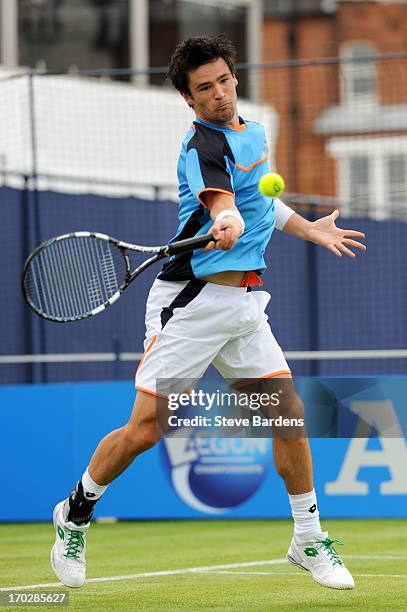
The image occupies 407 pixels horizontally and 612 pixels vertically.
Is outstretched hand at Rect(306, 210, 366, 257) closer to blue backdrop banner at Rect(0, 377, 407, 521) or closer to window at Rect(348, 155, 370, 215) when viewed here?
blue backdrop banner at Rect(0, 377, 407, 521)

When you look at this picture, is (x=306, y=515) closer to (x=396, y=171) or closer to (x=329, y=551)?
(x=329, y=551)

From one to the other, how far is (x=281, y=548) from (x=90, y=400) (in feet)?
9.06

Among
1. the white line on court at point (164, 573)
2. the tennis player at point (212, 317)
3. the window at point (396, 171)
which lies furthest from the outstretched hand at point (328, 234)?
the window at point (396, 171)

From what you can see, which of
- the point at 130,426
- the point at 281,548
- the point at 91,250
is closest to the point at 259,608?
the point at 130,426

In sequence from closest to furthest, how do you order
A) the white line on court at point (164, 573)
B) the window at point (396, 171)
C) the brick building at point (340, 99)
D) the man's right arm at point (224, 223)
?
the man's right arm at point (224, 223)
the white line on court at point (164, 573)
the brick building at point (340, 99)
the window at point (396, 171)

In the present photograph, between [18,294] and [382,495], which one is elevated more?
[18,294]

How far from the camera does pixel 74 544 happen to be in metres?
5.93

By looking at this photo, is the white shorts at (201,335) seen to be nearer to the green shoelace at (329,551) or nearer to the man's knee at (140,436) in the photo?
the man's knee at (140,436)

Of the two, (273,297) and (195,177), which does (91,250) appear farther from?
(273,297)

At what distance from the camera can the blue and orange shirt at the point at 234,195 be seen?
5.66 metres

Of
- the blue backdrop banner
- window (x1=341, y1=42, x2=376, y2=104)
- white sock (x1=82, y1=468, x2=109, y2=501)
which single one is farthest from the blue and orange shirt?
window (x1=341, y1=42, x2=376, y2=104)

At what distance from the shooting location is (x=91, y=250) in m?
7.12

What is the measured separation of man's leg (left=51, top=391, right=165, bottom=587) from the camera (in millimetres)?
5781

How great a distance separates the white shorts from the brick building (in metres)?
9.73
